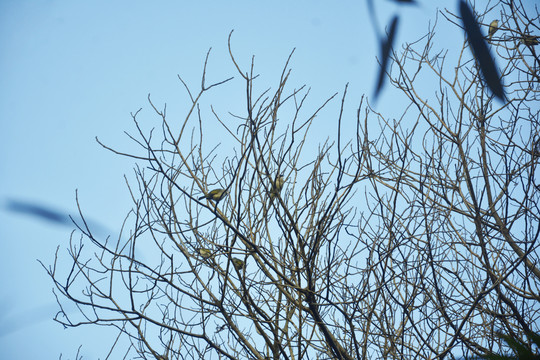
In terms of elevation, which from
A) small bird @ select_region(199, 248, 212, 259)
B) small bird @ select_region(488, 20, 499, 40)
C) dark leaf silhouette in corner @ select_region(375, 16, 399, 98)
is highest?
small bird @ select_region(488, 20, 499, 40)

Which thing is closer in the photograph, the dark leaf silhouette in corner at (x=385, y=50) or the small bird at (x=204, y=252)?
the dark leaf silhouette in corner at (x=385, y=50)

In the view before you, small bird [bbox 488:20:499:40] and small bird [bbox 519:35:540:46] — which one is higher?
small bird [bbox 488:20:499:40]

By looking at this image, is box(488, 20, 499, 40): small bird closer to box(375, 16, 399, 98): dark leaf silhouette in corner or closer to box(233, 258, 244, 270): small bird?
box(375, 16, 399, 98): dark leaf silhouette in corner

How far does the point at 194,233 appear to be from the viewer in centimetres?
230

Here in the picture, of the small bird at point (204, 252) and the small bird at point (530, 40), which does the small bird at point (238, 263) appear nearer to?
the small bird at point (204, 252)

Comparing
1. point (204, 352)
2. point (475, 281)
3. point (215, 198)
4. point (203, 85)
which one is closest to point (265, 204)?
point (215, 198)

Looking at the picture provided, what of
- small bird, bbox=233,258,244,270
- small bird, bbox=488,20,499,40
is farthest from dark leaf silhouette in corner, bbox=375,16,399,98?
small bird, bbox=488,20,499,40

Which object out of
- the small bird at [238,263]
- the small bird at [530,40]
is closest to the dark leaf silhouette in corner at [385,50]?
the small bird at [238,263]

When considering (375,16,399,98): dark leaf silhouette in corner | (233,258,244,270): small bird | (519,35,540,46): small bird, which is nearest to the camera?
(375,16,399,98): dark leaf silhouette in corner

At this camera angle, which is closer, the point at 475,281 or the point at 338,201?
the point at 338,201

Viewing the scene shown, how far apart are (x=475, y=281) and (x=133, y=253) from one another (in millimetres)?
2154

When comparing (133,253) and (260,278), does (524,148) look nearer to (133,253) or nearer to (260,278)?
(260,278)

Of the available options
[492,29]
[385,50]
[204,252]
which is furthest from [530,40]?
[204,252]

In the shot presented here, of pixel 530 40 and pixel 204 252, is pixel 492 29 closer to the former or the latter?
pixel 530 40
